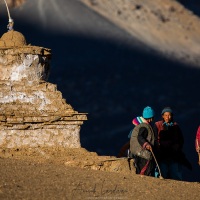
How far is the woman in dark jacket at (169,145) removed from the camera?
1355 centimetres

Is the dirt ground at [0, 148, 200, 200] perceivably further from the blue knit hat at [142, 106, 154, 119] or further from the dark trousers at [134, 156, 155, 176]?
the blue knit hat at [142, 106, 154, 119]

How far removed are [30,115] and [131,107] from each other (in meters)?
26.2

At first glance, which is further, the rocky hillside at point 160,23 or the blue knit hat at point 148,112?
the rocky hillside at point 160,23

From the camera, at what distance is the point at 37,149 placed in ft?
45.9

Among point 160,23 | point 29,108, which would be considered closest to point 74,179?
point 29,108

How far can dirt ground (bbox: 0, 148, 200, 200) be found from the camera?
34.6ft

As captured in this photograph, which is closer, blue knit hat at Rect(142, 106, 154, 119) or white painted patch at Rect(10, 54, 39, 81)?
blue knit hat at Rect(142, 106, 154, 119)

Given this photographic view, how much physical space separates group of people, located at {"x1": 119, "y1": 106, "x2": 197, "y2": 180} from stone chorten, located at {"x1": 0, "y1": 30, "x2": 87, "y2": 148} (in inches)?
34.7

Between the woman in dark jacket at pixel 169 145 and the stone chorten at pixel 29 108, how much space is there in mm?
1196

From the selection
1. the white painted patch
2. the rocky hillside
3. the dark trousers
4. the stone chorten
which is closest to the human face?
the dark trousers

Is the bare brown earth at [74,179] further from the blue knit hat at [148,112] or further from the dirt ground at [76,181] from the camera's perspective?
the blue knit hat at [148,112]

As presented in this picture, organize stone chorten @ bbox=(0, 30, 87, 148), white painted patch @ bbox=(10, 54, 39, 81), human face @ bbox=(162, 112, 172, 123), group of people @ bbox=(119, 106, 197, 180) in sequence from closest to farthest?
group of people @ bbox=(119, 106, 197, 180), human face @ bbox=(162, 112, 172, 123), stone chorten @ bbox=(0, 30, 87, 148), white painted patch @ bbox=(10, 54, 39, 81)

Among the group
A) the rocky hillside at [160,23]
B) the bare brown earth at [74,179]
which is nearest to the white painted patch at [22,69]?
the bare brown earth at [74,179]

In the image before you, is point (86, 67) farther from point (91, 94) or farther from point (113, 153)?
point (113, 153)
